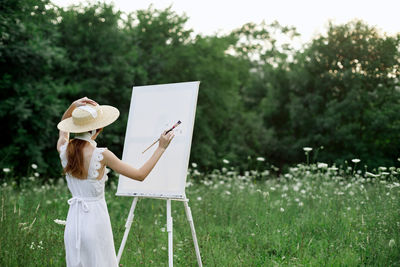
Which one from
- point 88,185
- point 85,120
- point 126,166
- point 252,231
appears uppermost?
point 85,120

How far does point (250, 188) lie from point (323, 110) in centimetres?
1194

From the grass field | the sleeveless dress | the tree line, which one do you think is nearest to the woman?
the sleeveless dress

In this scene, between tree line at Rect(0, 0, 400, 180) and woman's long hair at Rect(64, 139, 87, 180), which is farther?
tree line at Rect(0, 0, 400, 180)

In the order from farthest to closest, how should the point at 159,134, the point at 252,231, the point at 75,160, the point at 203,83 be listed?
the point at 203,83 → the point at 252,231 → the point at 159,134 → the point at 75,160

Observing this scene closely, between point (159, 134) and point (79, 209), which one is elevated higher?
point (159, 134)

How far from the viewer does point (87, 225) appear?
2.74 metres

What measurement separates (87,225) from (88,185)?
0.27 m

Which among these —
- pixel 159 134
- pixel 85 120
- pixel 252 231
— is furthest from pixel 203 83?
pixel 85 120

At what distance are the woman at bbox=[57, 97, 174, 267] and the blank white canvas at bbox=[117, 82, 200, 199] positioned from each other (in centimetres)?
98

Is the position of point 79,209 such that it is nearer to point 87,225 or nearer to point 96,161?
point 87,225

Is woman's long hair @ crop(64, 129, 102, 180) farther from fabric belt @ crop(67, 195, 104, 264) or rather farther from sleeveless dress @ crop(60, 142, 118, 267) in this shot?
fabric belt @ crop(67, 195, 104, 264)

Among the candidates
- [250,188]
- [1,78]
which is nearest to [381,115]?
[250,188]

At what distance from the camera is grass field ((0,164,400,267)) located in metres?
3.92

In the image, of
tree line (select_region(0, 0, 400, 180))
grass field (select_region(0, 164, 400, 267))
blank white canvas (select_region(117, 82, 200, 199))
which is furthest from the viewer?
tree line (select_region(0, 0, 400, 180))
